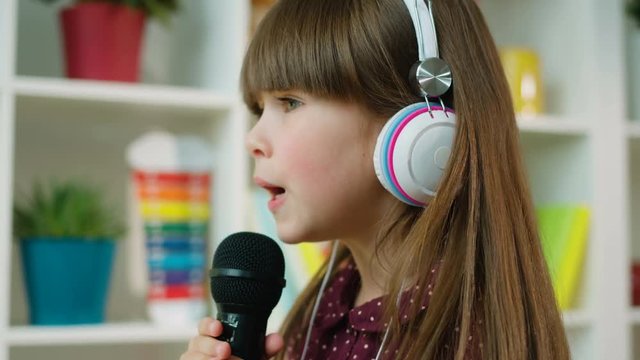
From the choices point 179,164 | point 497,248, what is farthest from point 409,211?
point 179,164

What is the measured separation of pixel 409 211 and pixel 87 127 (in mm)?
926

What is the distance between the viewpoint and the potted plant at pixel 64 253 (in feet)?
4.71

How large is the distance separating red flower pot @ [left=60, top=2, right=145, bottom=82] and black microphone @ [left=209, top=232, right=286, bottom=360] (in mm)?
741

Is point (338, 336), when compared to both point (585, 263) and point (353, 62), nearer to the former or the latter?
point (353, 62)

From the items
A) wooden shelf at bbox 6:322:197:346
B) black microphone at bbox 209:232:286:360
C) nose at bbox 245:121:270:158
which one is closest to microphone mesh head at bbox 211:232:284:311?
black microphone at bbox 209:232:286:360

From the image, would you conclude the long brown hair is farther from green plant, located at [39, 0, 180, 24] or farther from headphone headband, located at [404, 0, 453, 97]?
green plant, located at [39, 0, 180, 24]

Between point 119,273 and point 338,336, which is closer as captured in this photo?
point 338,336

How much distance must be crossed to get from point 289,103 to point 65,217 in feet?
2.06

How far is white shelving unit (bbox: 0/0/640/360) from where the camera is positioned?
1.58 m

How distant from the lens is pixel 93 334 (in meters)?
1.40

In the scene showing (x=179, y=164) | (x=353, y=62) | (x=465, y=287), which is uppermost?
(x=353, y=62)

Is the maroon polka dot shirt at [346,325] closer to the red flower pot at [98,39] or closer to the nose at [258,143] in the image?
the nose at [258,143]

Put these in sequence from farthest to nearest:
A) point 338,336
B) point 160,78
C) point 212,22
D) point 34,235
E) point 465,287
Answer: point 160,78 < point 212,22 < point 34,235 < point 338,336 < point 465,287

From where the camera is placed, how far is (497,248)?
0.88 metres
